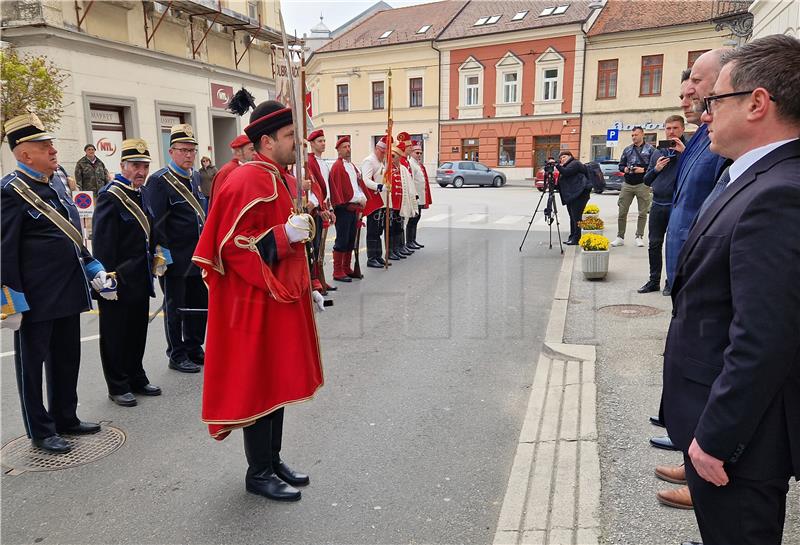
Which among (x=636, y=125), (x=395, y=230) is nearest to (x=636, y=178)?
(x=395, y=230)

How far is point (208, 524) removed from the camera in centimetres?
306

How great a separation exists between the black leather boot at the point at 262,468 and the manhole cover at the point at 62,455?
1.17m

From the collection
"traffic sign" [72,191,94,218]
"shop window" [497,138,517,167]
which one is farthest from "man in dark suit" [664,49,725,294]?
"shop window" [497,138,517,167]

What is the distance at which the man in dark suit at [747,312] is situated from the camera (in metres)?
1.64

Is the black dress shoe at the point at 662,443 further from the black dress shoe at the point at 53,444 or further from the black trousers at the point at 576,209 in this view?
the black trousers at the point at 576,209

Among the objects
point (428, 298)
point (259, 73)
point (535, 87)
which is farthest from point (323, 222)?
point (535, 87)

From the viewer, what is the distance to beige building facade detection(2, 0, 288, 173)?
1294 cm

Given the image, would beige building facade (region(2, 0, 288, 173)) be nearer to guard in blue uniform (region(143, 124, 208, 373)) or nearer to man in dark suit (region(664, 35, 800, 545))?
guard in blue uniform (region(143, 124, 208, 373))

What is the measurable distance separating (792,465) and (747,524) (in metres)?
0.23

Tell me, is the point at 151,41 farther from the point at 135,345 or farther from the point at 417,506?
the point at 417,506

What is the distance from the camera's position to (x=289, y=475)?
343 cm

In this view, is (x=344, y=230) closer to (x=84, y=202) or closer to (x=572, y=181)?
(x=572, y=181)

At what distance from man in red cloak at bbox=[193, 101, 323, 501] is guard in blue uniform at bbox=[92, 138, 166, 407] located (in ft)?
6.20

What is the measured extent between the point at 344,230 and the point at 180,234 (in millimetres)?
4140
